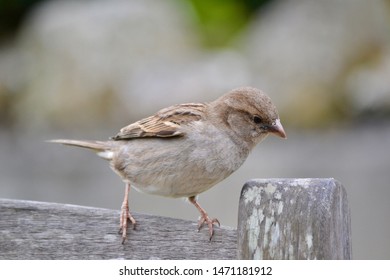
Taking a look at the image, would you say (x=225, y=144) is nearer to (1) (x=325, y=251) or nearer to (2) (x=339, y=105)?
(1) (x=325, y=251)

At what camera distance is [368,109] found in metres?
5.47

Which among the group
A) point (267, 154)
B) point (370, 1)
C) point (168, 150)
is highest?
point (370, 1)

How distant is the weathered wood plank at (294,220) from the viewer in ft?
5.67

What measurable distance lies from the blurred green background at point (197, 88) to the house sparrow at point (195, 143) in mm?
2016

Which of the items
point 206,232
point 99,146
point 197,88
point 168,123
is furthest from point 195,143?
point 197,88

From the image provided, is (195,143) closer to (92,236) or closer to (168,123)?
(168,123)

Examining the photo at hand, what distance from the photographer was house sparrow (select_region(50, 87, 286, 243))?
272 centimetres

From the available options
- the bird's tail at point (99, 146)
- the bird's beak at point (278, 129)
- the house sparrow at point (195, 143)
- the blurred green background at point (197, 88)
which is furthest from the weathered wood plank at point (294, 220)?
the blurred green background at point (197, 88)

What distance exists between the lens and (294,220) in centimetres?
175

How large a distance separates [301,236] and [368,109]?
12.8ft

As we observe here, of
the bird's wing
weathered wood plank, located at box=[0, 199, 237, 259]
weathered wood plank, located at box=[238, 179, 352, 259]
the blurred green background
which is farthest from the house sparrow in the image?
the blurred green background

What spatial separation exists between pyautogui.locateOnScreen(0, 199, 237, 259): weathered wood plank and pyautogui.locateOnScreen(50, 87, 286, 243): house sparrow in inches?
22.4

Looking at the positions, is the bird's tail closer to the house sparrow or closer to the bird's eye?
the house sparrow

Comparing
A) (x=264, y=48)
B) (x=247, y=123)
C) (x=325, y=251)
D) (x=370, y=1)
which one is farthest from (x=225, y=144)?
(x=370, y=1)
